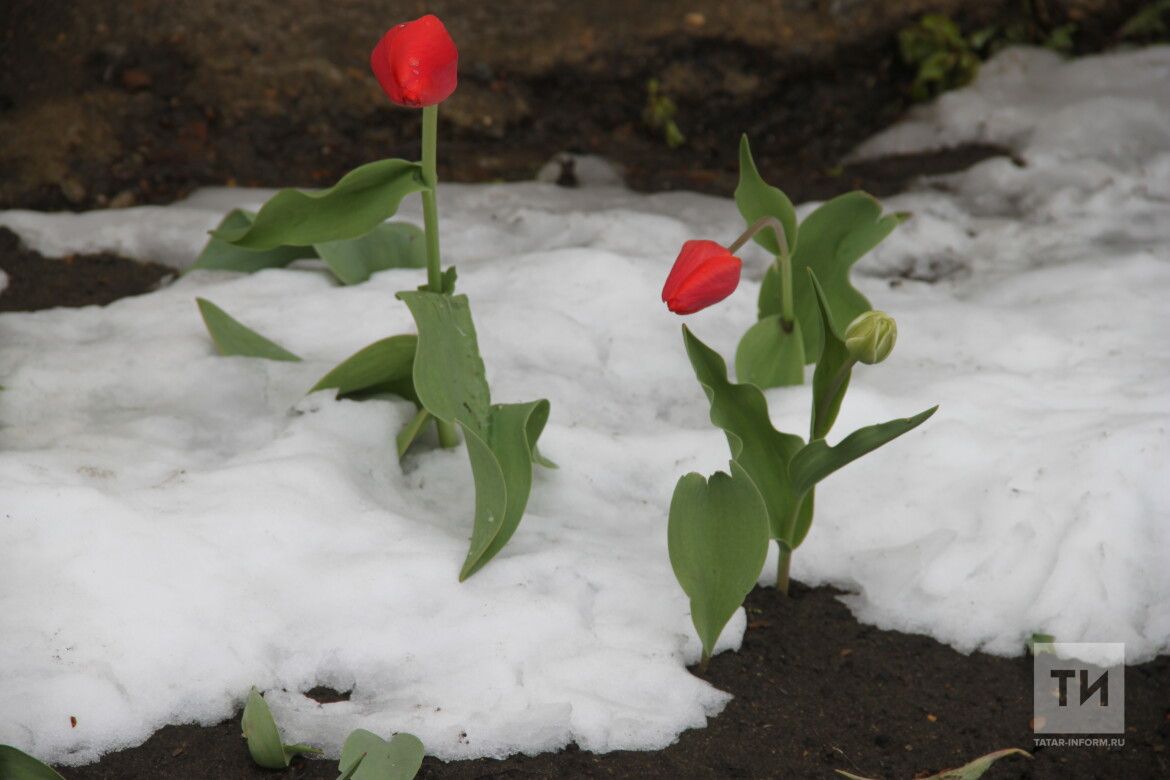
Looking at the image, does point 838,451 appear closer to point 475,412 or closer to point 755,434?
point 755,434

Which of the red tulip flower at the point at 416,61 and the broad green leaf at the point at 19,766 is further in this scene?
the red tulip flower at the point at 416,61

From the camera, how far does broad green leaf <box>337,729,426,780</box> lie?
1.09 m

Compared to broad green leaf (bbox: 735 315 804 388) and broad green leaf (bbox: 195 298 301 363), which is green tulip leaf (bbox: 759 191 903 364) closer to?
broad green leaf (bbox: 735 315 804 388)

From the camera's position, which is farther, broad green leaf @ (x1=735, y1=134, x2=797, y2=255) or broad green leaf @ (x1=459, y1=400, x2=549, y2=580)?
broad green leaf @ (x1=735, y1=134, x2=797, y2=255)

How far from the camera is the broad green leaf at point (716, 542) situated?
1.28m

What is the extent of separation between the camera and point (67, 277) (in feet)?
7.23

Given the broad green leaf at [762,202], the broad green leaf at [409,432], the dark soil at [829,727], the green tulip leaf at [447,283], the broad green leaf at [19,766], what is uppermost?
the broad green leaf at [762,202]

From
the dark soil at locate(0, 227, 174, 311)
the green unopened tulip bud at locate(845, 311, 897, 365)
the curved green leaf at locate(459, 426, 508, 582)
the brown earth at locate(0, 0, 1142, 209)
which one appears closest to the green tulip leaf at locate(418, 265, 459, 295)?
the curved green leaf at locate(459, 426, 508, 582)

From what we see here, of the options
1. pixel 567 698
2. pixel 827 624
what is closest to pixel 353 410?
pixel 567 698

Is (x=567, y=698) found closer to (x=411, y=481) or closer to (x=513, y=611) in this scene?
(x=513, y=611)

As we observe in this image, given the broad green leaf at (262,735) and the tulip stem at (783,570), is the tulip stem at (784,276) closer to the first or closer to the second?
the tulip stem at (783,570)

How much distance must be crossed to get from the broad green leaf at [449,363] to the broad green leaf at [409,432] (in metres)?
0.18

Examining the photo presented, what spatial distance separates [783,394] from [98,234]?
1.44 m

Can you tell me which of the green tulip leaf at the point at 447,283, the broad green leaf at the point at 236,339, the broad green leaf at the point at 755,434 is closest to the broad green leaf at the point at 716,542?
the broad green leaf at the point at 755,434
